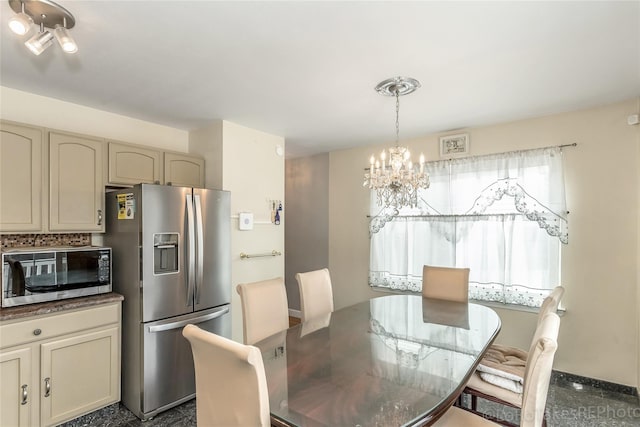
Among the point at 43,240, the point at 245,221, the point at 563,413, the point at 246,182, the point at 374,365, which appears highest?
the point at 246,182

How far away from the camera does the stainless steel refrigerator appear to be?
239cm

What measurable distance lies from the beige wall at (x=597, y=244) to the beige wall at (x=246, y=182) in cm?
247

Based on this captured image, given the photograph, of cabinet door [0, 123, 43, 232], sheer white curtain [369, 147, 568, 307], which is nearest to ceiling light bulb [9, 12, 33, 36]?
cabinet door [0, 123, 43, 232]

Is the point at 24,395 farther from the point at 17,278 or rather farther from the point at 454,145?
the point at 454,145

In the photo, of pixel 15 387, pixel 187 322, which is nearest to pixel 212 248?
pixel 187 322

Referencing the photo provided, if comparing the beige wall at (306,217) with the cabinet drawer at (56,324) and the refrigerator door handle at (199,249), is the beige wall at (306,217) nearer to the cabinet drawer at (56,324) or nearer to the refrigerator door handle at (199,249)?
the refrigerator door handle at (199,249)

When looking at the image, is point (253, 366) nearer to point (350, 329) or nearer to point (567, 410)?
point (350, 329)

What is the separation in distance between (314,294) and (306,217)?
7.72 ft

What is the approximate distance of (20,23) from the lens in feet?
4.62

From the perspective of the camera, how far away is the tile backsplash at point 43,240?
2.35m

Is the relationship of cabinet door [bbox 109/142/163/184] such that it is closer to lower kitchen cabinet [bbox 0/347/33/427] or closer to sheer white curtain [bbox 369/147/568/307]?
lower kitchen cabinet [bbox 0/347/33/427]

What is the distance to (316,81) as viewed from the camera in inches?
90.8

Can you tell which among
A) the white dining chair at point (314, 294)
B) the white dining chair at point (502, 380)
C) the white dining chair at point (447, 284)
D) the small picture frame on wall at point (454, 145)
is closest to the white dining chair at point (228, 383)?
the white dining chair at point (314, 294)

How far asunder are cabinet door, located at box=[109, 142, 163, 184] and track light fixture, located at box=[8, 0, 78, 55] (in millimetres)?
1216
